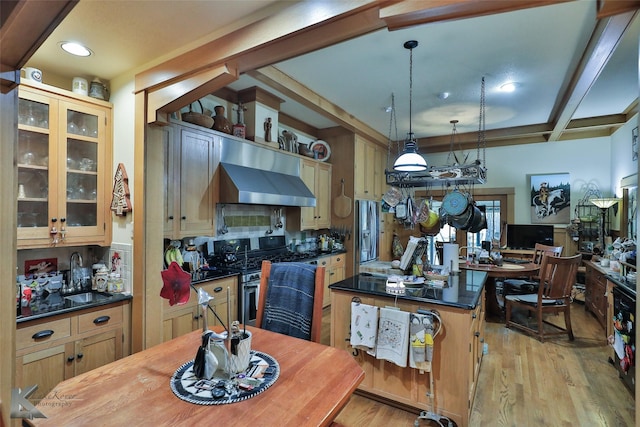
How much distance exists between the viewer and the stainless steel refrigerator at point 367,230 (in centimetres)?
495

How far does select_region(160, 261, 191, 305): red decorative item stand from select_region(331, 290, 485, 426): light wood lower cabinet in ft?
4.77

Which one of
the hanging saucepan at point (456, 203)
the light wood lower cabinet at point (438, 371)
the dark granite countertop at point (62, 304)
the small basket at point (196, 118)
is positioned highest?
the small basket at point (196, 118)

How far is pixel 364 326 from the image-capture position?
2.21 meters

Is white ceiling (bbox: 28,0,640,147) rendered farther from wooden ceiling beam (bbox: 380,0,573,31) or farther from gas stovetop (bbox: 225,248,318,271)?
gas stovetop (bbox: 225,248,318,271)

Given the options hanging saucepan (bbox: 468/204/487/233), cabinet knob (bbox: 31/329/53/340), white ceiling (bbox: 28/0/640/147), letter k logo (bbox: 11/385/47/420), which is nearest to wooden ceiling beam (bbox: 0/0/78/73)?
Answer: letter k logo (bbox: 11/385/47/420)

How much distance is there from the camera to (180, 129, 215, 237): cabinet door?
2842 mm

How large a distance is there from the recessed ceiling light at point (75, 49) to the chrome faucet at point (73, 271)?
155cm

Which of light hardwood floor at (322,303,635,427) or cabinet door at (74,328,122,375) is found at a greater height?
cabinet door at (74,328,122,375)

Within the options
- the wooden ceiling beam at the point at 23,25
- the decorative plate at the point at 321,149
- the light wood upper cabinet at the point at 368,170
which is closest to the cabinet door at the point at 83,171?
the wooden ceiling beam at the point at 23,25

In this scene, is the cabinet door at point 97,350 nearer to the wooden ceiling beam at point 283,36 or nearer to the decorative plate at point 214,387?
the decorative plate at point 214,387

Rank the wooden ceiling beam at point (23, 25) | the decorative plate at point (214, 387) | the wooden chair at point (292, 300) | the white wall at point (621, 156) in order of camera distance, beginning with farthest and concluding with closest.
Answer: the white wall at point (621, 156) → the wooden chair at point (292, 300) → the decorative plate at point (214, 387) → the wooden ceiling beam at point (23, 25)

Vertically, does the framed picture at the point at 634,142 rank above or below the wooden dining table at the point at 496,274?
above

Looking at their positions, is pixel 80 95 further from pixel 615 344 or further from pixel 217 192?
pixel 615 344

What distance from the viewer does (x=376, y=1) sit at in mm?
1454
